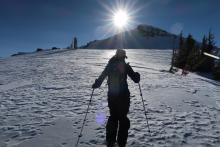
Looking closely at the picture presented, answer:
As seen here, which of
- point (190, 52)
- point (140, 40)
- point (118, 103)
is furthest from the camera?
point (140, 40)

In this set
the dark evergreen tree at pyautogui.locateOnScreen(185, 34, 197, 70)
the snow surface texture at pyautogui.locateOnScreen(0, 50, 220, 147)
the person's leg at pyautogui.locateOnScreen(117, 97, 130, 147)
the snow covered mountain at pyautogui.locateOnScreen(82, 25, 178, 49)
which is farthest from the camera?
the snow covered mountain at pyautogui.locateOnScreen(82, 25, 178, 49)

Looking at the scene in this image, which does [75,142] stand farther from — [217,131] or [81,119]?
[217,131]

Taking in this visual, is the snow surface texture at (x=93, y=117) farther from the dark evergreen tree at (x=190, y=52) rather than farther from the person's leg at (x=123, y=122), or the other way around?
the dark evergreen tree at (x=190, y=52)

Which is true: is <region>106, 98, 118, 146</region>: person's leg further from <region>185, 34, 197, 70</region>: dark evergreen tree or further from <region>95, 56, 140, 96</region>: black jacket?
<region>185, 34, 197, 70</region>: dark evergreen tree

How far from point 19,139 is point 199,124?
5338mm

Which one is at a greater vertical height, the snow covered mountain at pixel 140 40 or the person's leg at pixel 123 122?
the snow covered mountain at pixel 140 40

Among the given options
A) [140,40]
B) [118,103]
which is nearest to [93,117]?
[118,103]

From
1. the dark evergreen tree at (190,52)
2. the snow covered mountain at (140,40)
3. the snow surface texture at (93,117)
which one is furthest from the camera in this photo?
the snow covered mountain at (140,40)

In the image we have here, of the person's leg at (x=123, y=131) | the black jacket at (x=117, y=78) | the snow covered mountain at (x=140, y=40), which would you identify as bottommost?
the person's leg at (x=123, y=131)

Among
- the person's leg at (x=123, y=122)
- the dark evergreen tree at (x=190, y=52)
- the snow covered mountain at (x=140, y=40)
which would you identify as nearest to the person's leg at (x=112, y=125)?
the person's leg at (x=123, y=122)

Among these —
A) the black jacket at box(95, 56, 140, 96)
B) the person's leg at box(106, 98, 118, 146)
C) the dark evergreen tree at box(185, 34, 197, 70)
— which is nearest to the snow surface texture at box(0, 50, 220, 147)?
the person's leg at box(106, 98, 118, 146)

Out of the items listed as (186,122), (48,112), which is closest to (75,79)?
(48,112)

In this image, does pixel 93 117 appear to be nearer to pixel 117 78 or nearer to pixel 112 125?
pixel 112 125

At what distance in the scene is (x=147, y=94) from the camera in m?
13.5
